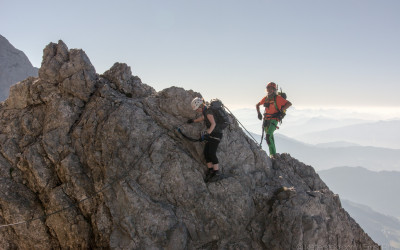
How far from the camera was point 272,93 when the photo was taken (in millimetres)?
15211

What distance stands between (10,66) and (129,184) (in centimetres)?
15793

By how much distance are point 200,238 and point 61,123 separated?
8.92 m

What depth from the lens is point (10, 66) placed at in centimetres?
12862

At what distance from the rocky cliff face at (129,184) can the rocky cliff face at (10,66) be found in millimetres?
140760

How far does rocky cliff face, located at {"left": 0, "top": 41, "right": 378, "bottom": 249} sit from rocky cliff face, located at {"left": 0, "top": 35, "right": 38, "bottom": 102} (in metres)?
141

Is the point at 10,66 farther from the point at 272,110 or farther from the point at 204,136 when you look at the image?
the point at 204,136

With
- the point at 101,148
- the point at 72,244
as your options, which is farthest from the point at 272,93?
the point at 72,244

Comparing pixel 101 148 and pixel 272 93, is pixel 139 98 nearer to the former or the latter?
pixel 101 148

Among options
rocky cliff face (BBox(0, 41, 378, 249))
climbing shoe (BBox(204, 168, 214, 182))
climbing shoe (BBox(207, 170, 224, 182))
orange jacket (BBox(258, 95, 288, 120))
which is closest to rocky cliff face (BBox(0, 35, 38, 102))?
rocky cliff face (BBox(0, 41, 378, 249))

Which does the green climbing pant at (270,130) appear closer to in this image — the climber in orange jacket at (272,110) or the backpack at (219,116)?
the climber in orange jacket at (272,110)

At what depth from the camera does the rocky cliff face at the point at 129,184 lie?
10.2m

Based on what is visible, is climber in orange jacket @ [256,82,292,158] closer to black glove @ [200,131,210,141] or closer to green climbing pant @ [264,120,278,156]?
green climbing pant @ [264,120,278,156]

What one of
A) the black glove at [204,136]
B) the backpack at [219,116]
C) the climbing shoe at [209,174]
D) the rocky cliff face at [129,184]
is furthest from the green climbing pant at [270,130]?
the black glove at [204,136]

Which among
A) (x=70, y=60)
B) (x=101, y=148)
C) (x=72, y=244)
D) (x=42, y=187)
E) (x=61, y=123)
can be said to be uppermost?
(x=70, y=60)
